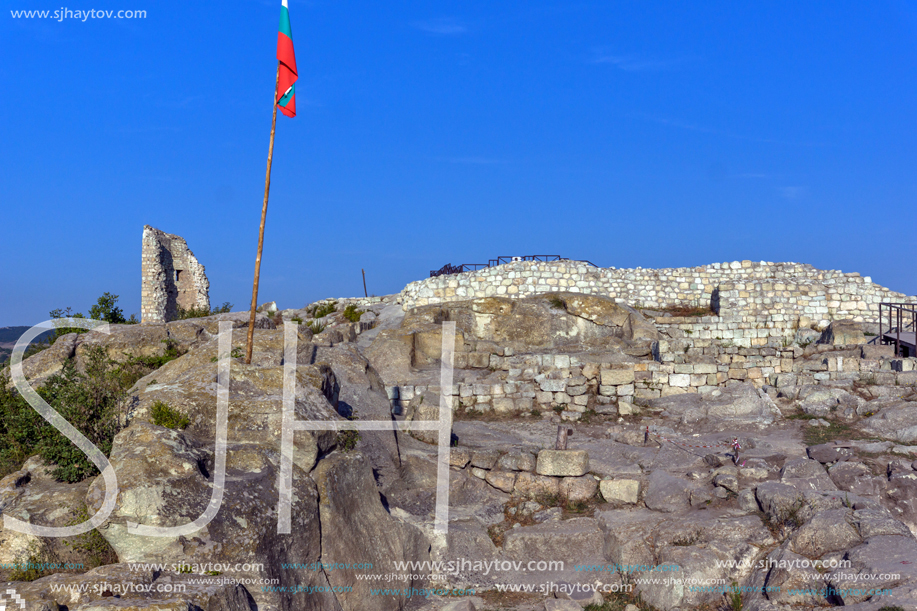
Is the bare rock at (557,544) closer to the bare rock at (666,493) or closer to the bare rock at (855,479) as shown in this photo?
the bare rock at (666,493)

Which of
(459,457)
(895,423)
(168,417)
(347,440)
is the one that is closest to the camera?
(168,417)

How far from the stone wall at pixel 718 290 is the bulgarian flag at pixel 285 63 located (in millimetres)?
13754

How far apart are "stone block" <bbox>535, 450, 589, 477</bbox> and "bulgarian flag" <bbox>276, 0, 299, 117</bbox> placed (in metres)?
7.59

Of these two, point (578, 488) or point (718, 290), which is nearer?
point (578, 488)

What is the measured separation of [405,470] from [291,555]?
13.6ft

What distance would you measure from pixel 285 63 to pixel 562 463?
334 inches

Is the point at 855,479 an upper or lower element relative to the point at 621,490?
upper

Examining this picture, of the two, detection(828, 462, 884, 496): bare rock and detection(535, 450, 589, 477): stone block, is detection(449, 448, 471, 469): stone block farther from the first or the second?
detection(828, 462, 884, 496): bare rock

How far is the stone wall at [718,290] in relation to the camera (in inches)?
940

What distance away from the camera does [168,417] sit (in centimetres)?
818

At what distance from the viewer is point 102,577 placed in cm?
571

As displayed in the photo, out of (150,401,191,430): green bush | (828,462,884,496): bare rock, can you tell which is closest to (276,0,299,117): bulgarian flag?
(150,401,191,430): green bush

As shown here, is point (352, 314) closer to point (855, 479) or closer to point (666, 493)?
point (666, 493)

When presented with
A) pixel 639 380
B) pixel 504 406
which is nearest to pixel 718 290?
pixel 639 380
